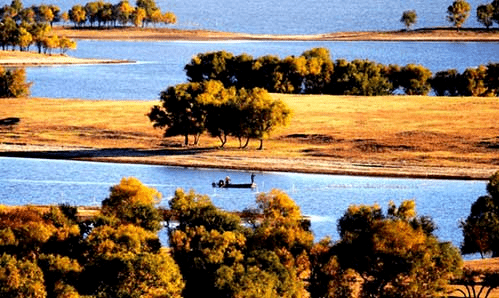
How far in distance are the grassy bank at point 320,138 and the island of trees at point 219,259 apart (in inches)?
1368

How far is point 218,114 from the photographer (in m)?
106

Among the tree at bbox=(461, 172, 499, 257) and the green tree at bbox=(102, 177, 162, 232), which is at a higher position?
the green tree at bbox=(102, 177, 162, 232)

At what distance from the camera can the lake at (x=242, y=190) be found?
84.4 m

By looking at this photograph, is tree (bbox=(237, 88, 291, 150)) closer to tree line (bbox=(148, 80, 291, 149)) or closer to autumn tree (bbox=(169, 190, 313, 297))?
tree line (bbox=(148, 80, 291, 149))

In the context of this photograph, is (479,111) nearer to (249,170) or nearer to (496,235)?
(249,170)

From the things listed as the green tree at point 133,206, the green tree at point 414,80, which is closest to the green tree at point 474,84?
the green tree at point 414,80

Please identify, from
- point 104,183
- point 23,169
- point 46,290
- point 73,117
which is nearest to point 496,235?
point 46,290

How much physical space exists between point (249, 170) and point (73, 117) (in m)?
28.3

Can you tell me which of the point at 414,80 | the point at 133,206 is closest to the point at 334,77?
the point at 414,80

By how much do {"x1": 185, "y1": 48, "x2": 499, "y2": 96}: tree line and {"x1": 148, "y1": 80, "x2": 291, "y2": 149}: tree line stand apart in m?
34.1

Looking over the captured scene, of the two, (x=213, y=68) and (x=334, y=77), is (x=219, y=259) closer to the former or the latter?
(x=334, y=77)

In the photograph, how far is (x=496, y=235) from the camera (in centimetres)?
6694

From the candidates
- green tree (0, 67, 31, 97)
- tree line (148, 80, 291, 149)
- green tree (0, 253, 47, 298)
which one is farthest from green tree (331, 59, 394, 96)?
green tree (0, 253, 47, 298)

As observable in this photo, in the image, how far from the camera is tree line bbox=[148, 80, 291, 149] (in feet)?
344
